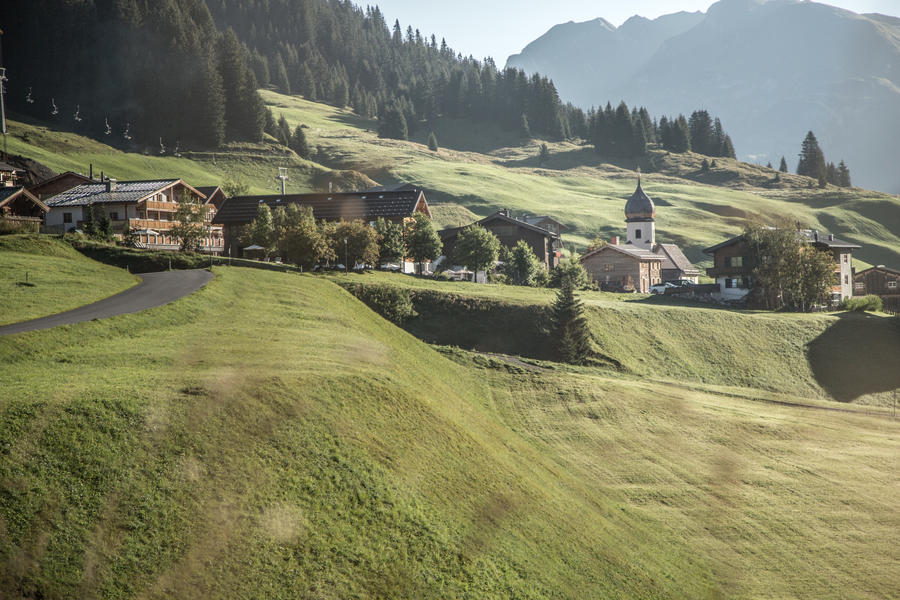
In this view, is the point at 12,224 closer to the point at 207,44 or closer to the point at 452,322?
the point at 452,322

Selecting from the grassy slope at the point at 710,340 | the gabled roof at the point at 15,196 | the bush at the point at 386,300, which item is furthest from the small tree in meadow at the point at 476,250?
the gabled roof at the point at 15,196

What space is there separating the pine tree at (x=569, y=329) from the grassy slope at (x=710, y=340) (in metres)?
1.89

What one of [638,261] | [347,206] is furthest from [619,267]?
[347,206]

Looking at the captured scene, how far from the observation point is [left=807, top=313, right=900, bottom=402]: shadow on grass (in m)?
65.1

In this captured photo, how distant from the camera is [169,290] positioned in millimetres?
44188

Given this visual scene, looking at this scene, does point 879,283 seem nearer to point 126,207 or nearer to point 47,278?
point 126,207

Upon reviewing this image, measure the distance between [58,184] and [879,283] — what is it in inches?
4621

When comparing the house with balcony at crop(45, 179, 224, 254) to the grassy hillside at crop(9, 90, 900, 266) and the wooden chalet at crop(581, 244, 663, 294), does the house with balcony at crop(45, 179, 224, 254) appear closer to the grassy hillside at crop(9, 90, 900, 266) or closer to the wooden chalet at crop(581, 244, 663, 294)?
the grassy hillside at crop(9, 90, 900, 266)

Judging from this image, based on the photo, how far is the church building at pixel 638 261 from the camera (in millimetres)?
106688

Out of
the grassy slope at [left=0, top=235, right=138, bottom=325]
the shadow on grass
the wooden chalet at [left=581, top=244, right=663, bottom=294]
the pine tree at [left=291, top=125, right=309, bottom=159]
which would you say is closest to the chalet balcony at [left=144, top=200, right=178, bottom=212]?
the grassy slope at [left=0, top=235, right=138, bottom=325]

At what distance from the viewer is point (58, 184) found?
310 feet

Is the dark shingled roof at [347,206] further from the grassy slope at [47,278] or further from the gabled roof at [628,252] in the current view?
the grassy slope at [47,278]

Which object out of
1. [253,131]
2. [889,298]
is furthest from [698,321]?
[253,131]

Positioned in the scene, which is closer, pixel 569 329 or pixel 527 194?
pixel 569 329
